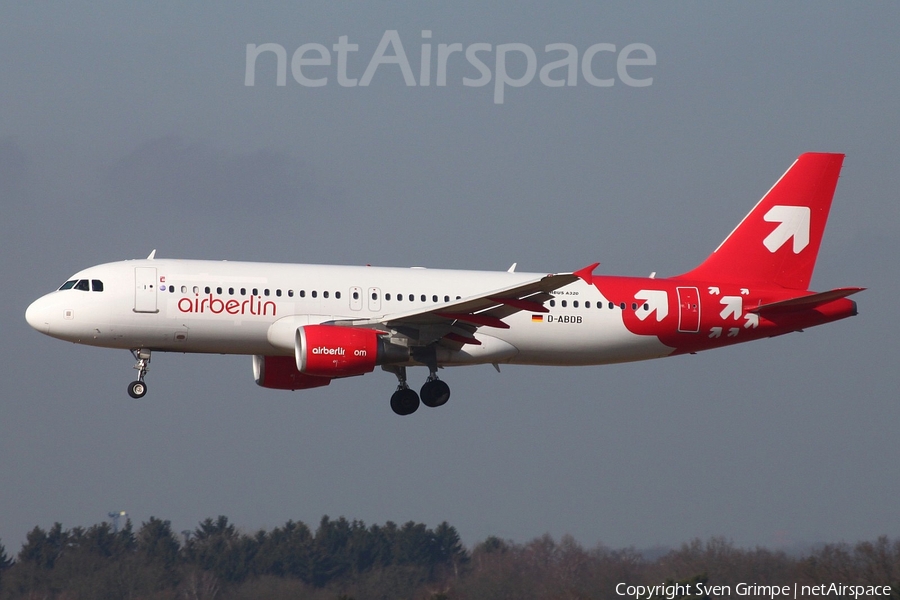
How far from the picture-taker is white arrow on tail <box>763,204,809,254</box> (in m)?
42.5

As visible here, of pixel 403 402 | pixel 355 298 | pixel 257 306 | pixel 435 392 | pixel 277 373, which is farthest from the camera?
pixel 277 373

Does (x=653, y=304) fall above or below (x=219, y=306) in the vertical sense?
above

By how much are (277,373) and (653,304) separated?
39.1ft

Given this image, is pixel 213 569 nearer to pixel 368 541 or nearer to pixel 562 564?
pixel 368 541

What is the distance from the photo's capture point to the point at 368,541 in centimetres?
6369

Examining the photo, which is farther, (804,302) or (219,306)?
(804,302)

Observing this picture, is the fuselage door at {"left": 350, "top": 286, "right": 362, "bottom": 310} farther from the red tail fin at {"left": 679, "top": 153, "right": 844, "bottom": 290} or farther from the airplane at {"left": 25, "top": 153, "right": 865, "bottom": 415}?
the red tail fin at {"left": 679, "top": 153, "right": 844, "bottom": 290}

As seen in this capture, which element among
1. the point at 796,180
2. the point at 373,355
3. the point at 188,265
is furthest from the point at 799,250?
the point at 188,265

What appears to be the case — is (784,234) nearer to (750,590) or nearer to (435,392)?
(435,392)

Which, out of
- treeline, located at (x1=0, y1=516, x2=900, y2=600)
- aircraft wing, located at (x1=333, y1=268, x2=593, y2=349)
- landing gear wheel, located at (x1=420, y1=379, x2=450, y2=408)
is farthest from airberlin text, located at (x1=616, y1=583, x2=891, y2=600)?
aircraft wing, located at (x1=333, y1=268, x2=593, y2=349)

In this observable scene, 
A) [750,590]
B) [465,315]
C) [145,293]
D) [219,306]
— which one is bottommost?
[750,590]

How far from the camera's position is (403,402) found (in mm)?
39781

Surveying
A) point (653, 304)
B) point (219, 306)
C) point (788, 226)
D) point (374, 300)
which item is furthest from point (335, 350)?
point (788, 226)

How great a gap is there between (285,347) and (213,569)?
21.0 m
